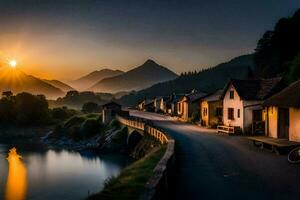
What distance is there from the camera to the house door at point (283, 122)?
3222 centimetres

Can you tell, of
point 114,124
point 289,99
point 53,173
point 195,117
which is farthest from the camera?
point 114,124

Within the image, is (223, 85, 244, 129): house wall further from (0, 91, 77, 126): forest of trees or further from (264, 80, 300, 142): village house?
(0, 91, 77, 126): forest of trees

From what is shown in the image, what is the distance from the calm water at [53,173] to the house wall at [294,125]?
20.7 m

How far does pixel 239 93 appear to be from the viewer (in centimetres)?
4169

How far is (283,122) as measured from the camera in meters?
32.6

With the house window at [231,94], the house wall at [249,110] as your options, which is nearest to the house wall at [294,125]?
the house wall at [249,110]

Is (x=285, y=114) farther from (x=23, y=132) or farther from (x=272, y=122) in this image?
(x=23, y=132)

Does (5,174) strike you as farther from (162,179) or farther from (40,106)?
(40,106)

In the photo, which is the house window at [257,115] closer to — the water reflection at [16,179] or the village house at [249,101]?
the village house at [249,101]

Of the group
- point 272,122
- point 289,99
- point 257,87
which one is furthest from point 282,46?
point 289,99

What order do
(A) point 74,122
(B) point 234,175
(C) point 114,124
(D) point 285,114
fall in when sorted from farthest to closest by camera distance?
(A) point 74,122, (C) point 114,124, (D) point 285,114, (B) point 234,175

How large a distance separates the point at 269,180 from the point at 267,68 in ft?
200

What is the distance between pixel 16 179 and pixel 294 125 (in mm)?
37090

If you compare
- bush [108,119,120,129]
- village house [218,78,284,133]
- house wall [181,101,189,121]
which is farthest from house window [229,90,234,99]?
bush [108,119,120,129]
